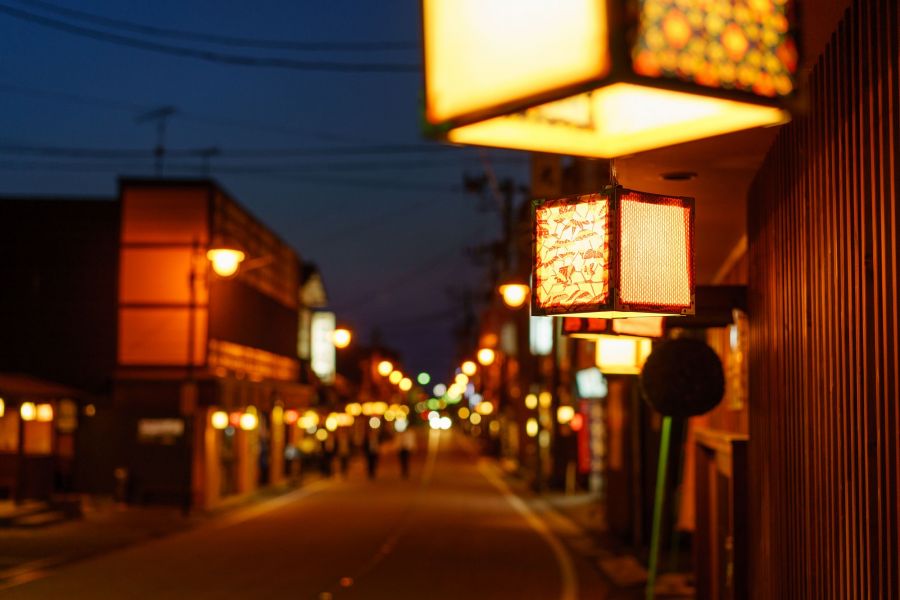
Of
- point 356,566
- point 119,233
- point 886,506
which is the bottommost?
point 356,566

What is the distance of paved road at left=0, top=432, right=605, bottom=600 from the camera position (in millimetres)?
16734

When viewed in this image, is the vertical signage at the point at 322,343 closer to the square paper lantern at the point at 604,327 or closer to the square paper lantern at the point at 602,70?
the square paper lantern at the point at 604,327

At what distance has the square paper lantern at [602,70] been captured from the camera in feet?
12.3

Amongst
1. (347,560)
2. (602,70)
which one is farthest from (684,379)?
(347,560)

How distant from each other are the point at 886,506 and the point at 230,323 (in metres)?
32.6

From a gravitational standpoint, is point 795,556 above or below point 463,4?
below

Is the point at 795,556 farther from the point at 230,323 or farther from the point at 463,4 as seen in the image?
the point at 230,323

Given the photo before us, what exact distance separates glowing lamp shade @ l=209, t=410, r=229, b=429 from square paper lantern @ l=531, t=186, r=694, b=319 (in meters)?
28.9

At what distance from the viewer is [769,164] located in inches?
346

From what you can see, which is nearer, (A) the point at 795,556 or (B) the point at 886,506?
(B) the point at 886,506

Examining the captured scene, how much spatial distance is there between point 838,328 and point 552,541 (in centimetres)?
1975

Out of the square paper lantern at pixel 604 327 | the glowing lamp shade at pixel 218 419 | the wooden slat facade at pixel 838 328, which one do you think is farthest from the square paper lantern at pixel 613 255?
the glowing lamp shade at pixel 218 419

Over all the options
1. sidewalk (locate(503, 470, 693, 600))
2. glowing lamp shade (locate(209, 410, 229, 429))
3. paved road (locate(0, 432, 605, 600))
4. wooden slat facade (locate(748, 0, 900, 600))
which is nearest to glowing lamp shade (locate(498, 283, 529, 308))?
paved road (locate(0, 432, 605, 600))

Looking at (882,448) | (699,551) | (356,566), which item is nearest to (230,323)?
(356,566)
